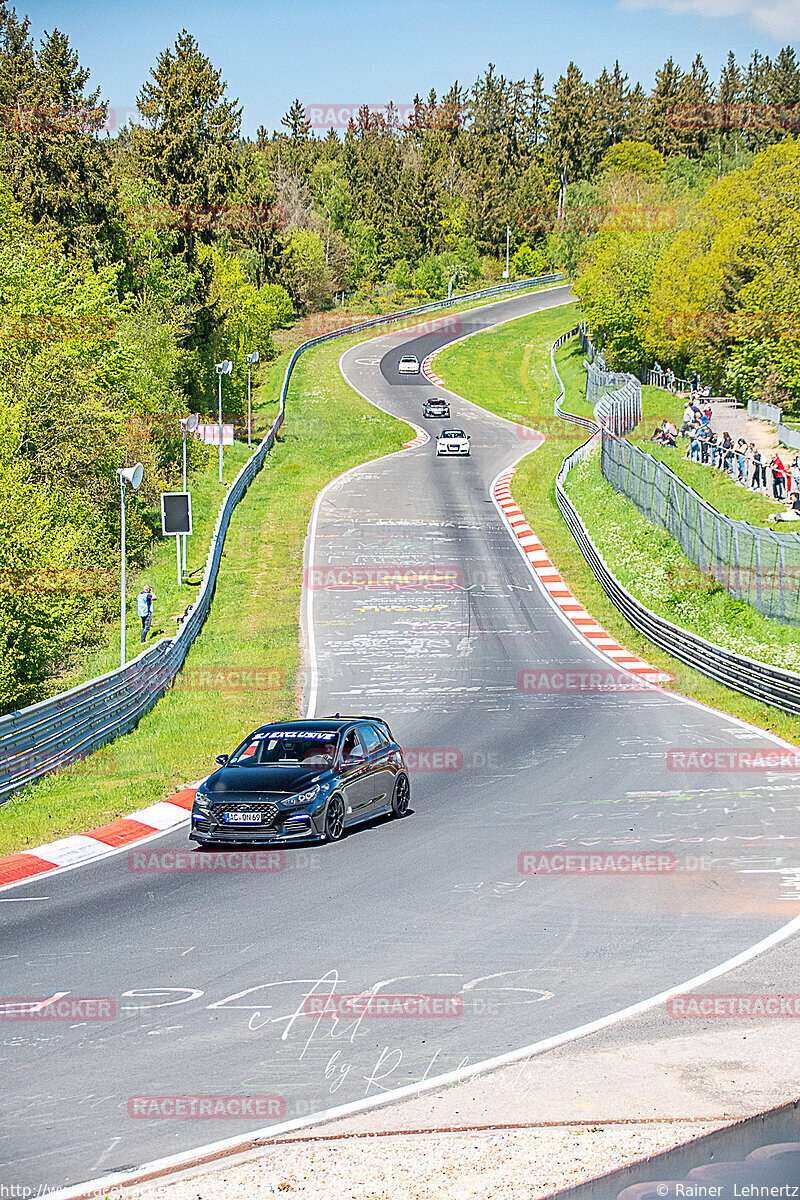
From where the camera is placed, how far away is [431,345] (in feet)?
343

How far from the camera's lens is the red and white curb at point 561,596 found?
103 feet

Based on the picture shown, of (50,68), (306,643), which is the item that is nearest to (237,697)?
(306,643)

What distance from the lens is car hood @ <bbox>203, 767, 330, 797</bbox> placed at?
16.0 metres

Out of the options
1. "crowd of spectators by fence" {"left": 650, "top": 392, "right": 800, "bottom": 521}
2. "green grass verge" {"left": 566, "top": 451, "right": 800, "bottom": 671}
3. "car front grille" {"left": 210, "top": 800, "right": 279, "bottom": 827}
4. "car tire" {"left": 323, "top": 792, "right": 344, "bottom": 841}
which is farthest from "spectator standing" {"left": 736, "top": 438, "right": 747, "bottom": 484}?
"car front grille" {"left": 210, "top": 800, "right": 279, "bottom": 827}

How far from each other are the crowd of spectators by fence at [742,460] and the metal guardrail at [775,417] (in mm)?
1333

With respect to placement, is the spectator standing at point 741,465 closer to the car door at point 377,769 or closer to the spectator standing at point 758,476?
the spectator standing at point 758,476

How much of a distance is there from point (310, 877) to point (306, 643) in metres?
20.2

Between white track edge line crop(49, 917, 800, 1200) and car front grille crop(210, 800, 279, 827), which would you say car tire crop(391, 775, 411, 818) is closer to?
car front grille crop(210, 800, 279, 827)

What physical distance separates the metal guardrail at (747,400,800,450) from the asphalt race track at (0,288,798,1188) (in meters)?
25.4

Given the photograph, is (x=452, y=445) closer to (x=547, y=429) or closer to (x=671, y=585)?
(x=547, y=429)

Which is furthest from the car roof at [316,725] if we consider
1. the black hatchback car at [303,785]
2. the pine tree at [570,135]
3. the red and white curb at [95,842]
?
the pine tree at [570,135]

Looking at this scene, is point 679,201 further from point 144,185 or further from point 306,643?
point 306,643

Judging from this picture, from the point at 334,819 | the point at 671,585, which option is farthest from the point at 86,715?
the point at 671,585

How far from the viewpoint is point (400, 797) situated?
1792 cm
